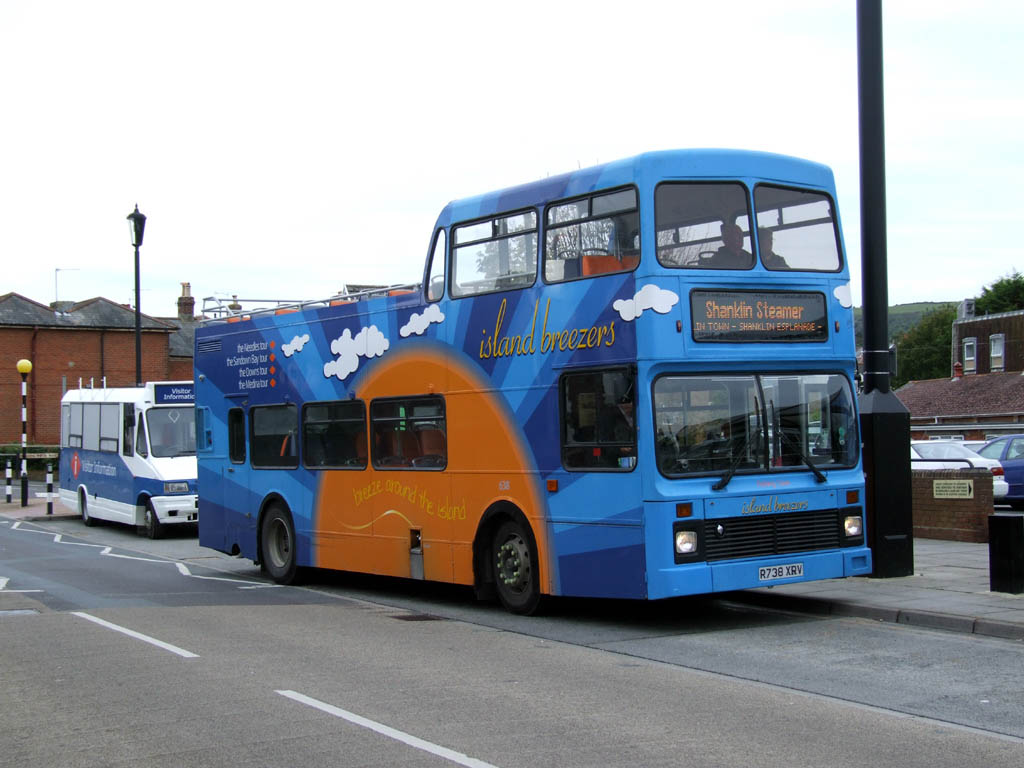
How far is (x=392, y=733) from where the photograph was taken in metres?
7.02

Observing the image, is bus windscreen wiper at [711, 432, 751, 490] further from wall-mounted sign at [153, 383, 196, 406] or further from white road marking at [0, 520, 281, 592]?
wall-mounted sign at [153, 383, 196, 406]

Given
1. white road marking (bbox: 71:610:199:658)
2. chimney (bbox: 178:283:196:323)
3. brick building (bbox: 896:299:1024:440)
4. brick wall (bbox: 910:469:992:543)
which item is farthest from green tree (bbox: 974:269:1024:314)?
white road marking (bbox: 71:610:199:658)

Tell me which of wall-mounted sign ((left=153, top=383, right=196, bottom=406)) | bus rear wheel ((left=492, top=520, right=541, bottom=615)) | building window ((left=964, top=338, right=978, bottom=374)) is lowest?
bus rear wheel ((left=492, top=520, right=541, bottom=615))

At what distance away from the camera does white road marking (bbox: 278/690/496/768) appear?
6.33 meters

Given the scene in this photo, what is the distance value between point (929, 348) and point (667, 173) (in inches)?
3969

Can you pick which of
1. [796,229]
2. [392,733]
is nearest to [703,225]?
[796,229]

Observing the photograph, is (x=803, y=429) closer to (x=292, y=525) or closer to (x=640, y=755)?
(x=640, y=755)

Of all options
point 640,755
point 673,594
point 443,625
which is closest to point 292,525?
point 443,625

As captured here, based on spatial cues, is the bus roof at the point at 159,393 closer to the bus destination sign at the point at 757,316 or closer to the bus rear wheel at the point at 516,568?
the bus rear wheel at the point at 516,568

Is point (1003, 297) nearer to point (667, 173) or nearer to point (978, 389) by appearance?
point (978, 389)

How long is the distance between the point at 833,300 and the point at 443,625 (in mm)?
5056

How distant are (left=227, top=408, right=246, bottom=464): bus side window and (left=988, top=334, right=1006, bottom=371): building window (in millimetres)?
58751

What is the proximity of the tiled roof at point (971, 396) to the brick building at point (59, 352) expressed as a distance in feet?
129

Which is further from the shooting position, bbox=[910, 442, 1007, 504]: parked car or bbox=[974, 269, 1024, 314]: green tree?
bbox=[974, 269, 1024, 314]: green tree
